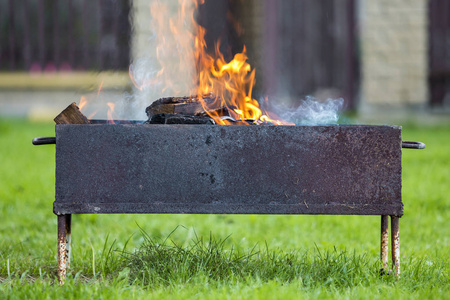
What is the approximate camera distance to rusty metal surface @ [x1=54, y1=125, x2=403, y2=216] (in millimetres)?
2670

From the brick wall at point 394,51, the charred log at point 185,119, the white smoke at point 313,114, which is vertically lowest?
the charred log at point 185,119

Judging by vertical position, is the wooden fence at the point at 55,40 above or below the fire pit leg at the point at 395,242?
above

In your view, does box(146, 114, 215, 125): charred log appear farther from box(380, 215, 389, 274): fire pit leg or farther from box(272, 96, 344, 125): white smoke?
box(380, 215, 389, 274): fire pit leg

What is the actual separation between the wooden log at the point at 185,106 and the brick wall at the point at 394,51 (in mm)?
8817

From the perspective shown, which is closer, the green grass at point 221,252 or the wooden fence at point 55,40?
the green grass at point 221,252

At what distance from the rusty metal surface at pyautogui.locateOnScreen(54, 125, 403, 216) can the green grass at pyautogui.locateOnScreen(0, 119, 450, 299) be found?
1.12ft

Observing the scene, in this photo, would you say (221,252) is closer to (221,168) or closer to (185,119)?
(221,168)

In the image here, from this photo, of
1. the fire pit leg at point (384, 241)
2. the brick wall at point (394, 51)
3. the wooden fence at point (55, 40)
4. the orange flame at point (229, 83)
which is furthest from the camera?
the wooden fence at point (55, 40)

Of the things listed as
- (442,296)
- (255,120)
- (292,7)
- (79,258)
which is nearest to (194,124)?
(255,120)

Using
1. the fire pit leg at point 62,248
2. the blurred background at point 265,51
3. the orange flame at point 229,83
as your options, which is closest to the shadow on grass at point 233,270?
the fire pit leg at point 62,248

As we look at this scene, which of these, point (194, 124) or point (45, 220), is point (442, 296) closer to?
point (194, 124)

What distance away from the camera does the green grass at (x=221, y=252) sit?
2.65 metres

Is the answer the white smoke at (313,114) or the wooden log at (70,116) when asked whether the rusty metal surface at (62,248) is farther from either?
the white smoke at (313,114)

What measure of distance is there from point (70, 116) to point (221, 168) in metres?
0.80
